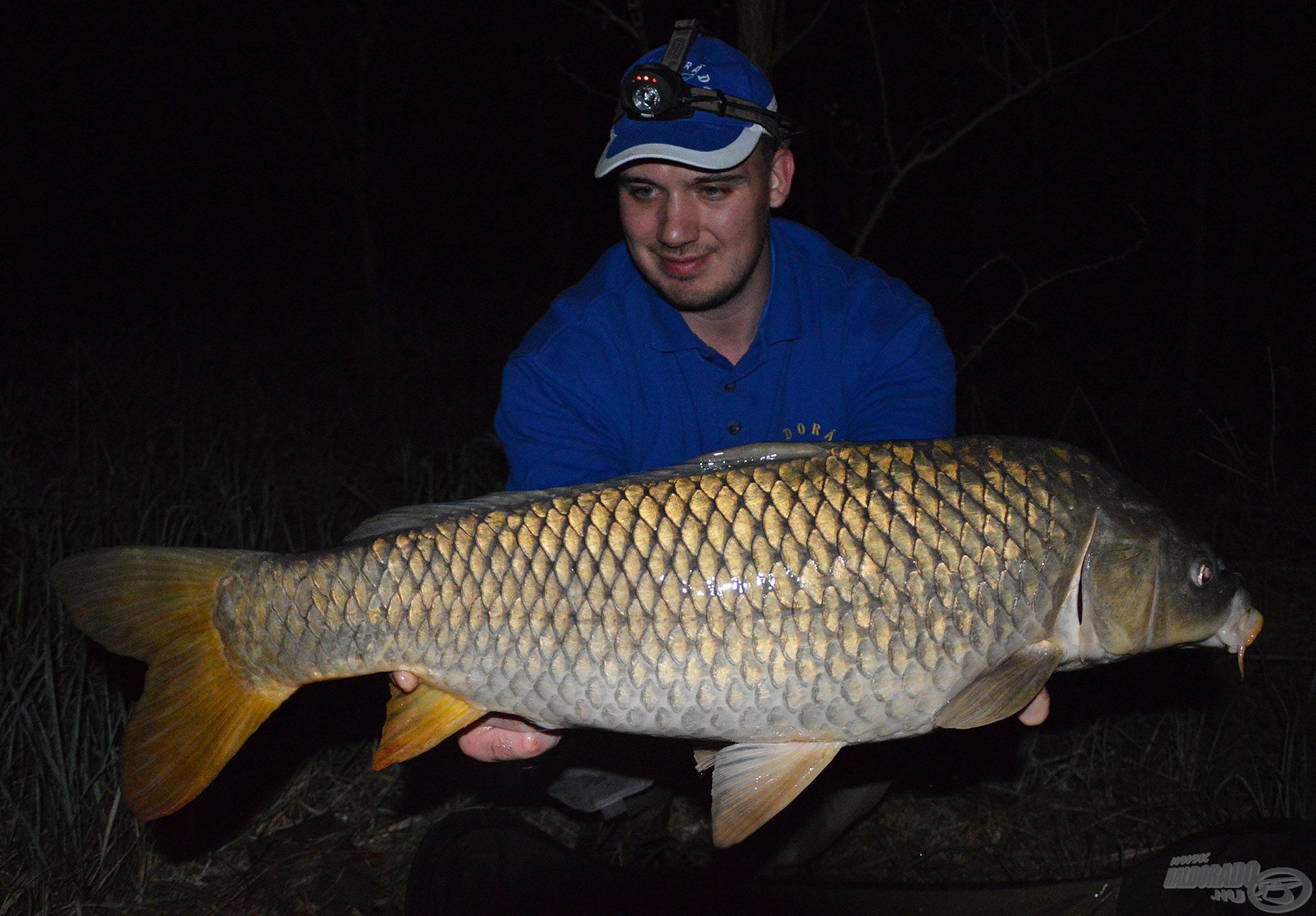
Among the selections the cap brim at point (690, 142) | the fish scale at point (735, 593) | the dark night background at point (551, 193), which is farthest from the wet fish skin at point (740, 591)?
the dark night background at point (551, 193)

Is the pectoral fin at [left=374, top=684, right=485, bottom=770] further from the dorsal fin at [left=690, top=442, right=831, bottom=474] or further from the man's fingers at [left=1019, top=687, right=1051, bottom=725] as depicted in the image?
the man's fingers at [left=1019, top=687, right=1051, bottom=725]

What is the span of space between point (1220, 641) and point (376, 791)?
165cm

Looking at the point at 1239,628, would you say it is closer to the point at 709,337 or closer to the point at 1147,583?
the point at 1147,583

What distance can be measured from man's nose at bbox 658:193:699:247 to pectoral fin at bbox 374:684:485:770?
0.91 metres

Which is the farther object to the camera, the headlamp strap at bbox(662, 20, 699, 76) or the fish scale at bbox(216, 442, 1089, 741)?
the headlamp strap at bbox(662, 20, 699, 76)

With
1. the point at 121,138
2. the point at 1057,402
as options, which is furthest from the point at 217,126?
the point at 1057,402

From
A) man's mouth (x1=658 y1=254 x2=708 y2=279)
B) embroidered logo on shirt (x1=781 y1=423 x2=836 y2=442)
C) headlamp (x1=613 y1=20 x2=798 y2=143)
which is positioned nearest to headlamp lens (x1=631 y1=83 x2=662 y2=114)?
headlamp (x1=613 y1=20 x2=798 y2=143)

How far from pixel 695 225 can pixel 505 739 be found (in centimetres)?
96

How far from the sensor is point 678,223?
6.19 feet

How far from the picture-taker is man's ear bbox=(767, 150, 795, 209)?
2.06 meters

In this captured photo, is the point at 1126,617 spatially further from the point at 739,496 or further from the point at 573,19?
the point at 573,19

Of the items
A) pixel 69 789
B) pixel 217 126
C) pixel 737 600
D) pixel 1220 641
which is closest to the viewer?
pixel 737 600

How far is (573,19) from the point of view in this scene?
884 centimetres

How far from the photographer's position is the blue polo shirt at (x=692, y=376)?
196 centimetres
